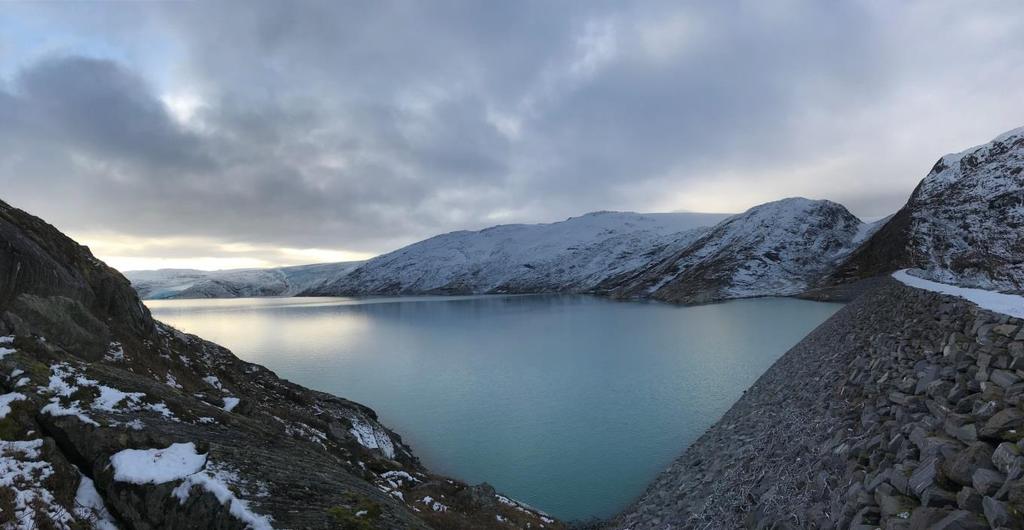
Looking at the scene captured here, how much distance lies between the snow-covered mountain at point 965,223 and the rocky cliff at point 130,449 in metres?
100

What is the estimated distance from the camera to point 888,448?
8.73m

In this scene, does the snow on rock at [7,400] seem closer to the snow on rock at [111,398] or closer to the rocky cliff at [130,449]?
the rocky cliff at [130,449]

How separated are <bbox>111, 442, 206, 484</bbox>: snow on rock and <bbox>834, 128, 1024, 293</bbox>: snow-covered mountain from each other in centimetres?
10417

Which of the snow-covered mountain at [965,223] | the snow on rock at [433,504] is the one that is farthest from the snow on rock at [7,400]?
the snow-covered mountain at [965,223]

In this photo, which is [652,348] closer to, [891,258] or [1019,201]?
[1019,201]

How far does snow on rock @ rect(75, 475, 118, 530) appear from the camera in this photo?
715cm

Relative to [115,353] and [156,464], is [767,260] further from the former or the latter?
[156,464]

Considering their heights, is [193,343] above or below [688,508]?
above

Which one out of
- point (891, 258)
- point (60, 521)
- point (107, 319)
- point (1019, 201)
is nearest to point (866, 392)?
point (60, 521)

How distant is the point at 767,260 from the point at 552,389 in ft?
536

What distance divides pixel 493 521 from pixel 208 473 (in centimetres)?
902

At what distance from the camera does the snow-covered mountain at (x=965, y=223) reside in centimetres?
9319

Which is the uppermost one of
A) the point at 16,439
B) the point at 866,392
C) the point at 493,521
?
the point at 16,439

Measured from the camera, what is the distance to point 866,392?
13.5 meters
